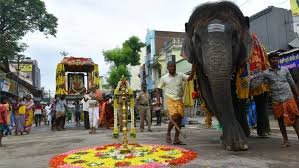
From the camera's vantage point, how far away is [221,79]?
22.6 ft

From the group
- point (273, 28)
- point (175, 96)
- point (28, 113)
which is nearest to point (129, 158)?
point (175, 96)

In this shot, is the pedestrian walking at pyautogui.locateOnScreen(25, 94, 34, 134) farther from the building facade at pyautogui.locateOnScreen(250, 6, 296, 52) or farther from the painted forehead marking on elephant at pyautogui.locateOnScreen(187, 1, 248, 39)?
the building facade at pyautogui.locateOnScreen(250, 6, 296, 52)

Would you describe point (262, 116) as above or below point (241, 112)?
below

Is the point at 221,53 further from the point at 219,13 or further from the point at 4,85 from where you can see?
the point at 4,85

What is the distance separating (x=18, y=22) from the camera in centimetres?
3238

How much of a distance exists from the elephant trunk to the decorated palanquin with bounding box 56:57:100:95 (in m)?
14.2

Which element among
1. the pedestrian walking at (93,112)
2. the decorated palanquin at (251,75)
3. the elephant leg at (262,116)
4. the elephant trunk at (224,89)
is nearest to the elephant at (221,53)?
the elephant trunk at (224,89)

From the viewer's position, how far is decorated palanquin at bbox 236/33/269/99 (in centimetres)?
834

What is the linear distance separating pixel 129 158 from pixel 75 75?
17.1 metres

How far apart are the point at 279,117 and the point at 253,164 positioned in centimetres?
216

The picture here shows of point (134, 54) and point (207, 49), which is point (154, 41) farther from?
point (207, 49)

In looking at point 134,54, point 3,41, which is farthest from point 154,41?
point 3,41

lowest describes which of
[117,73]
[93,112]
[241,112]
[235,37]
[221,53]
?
[241,112]

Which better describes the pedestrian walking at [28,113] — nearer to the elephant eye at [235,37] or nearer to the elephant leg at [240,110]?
the elephant leg at [240,110]
